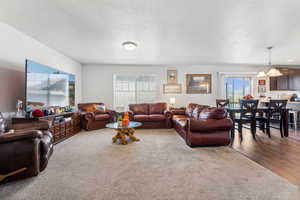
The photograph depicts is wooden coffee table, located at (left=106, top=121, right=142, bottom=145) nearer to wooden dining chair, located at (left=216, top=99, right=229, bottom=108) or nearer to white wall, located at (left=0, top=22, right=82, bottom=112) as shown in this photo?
white wall, located at (left=0, top=22, right=82, bottom=112)

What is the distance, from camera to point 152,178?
6.13ft

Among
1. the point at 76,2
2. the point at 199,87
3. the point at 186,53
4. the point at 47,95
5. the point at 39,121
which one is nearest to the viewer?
the point at 76,2

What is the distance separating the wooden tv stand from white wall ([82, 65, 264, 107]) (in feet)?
5.49

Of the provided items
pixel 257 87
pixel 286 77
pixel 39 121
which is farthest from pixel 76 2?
pixel 286 77

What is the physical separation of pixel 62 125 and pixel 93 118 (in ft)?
3.70

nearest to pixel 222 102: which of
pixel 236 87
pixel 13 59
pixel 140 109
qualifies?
pixel 236 87

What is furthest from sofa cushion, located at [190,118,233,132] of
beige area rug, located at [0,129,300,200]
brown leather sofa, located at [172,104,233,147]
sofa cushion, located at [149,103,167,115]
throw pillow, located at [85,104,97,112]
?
throw pillow, located at [85,104,97,112]

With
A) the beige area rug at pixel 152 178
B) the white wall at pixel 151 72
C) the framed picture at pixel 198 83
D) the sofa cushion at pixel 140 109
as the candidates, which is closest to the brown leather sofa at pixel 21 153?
the beige area rug at pixel 152 178

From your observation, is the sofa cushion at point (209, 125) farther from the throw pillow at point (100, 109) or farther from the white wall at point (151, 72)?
the throw pillow at point (100, 109)

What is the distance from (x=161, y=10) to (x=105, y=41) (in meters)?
1.78

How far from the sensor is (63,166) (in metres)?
2.21

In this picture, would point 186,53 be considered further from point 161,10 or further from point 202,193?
point 202,193

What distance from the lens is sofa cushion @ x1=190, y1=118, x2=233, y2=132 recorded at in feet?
9.70

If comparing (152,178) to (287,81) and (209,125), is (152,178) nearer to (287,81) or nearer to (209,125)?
(209,125)
